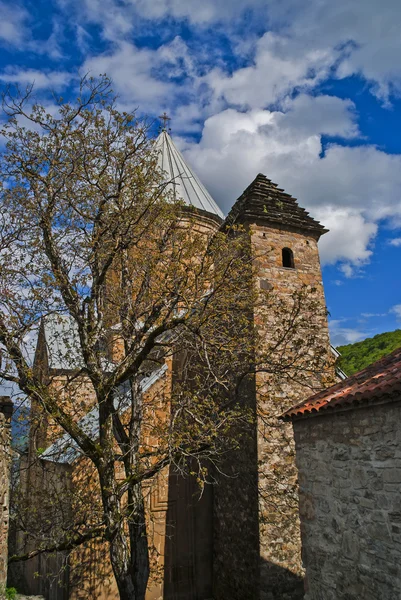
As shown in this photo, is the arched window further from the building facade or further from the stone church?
the building facade

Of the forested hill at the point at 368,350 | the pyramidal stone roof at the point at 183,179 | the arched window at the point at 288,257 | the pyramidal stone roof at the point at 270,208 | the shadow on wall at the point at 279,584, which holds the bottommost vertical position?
the shadow on wall at the point at 279,584

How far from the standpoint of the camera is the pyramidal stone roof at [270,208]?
30.0 ft

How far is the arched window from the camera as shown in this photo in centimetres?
923

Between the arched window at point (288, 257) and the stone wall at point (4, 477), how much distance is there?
6.55 metres

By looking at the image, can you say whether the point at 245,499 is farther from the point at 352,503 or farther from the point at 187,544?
the point at 352,503

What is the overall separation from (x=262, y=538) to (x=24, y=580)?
273 inches

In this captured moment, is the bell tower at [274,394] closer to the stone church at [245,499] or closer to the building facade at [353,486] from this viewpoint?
the stone church at [245,499]

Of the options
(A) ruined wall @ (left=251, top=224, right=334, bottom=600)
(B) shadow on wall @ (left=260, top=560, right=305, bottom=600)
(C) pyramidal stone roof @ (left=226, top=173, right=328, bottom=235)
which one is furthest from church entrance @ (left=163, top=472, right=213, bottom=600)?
(C) pyramidal stone roof @ (left=226, top=173, right=328, bottom=235)

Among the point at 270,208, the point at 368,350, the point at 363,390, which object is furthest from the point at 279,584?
the point at 368,350

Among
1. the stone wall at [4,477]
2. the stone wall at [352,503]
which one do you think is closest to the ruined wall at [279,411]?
the stone wall at [352,503]

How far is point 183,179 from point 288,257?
7577mm

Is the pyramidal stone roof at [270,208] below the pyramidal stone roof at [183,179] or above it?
below

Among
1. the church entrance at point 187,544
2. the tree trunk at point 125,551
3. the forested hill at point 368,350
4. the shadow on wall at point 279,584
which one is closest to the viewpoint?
the tree trunk at point 125,551

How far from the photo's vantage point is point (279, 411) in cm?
779
